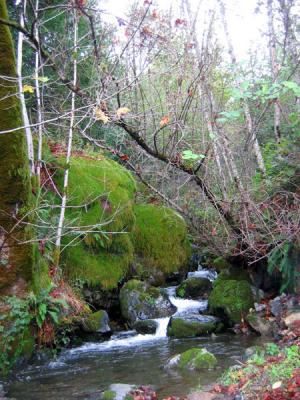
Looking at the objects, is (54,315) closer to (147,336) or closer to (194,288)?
(147,336)

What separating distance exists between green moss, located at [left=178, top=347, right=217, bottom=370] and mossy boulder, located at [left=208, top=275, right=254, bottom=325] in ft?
7.77

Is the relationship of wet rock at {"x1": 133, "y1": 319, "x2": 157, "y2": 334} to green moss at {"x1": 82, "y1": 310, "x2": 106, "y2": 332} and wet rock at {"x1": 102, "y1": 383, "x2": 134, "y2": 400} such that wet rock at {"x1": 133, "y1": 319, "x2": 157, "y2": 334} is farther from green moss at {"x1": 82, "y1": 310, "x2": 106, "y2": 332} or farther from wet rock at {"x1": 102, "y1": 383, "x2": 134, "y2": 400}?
wet rock at {"x1": 102, "y1": 383, "x2": 134, "y2": 400}

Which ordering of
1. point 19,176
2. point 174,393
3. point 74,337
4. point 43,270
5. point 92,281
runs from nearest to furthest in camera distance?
point 174,393 < point 19,176 < point 43,270 < point 74,337 < point 92,281

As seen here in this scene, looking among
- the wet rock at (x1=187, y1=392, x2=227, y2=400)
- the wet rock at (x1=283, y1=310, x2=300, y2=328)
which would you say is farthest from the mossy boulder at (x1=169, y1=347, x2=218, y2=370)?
the wet rock at (x1=283, y1=310, x2=300, y2=328)

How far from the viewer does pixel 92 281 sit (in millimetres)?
9086

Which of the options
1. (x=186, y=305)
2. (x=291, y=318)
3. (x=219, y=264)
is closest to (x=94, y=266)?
(x=186, y=305)

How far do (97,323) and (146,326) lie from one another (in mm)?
1024

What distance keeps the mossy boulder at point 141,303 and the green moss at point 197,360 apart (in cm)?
273

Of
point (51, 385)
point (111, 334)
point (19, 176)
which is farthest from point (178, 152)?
point (111, 334)

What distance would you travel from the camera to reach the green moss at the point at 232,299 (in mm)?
8992

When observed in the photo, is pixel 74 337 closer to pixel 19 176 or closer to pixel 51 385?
pixel 51 385

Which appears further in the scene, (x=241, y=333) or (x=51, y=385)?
(x=241, y=333)

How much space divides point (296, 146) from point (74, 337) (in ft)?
18.2

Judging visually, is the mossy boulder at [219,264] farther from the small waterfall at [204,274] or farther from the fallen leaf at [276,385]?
the fallen leaf at [276,385]
